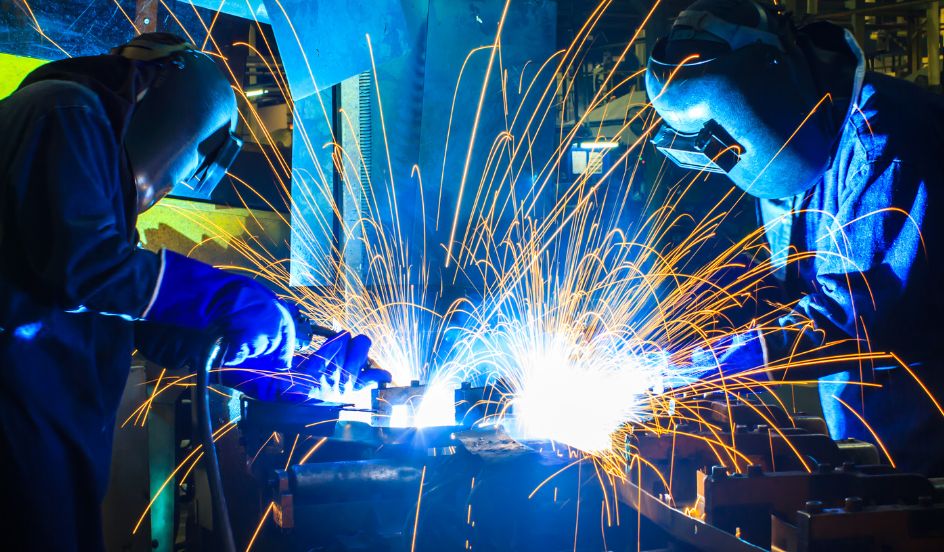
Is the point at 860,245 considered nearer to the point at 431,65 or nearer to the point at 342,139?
the point at 431,65

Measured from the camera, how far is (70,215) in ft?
4.54

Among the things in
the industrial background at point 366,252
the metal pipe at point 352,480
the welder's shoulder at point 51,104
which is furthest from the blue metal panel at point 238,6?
the metal pipe at point 352,480

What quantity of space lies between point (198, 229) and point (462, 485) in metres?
2.86

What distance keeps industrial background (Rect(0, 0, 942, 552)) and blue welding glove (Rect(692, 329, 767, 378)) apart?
0.16 metres

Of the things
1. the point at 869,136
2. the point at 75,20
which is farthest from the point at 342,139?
the point at 869,136

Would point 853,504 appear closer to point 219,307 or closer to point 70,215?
point 219,307

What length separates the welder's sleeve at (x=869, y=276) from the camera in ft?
6.82

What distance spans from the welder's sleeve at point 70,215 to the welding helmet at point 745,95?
1.71m

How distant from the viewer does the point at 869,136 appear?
2.18 meters

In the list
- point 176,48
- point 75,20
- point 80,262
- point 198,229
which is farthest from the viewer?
point 198,229

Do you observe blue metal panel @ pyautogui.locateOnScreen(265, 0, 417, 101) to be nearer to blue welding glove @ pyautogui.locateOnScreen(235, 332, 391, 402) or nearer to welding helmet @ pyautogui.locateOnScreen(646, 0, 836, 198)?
welding helmet @ pyautogui.locateOnScreen(646, 0, 836, 198)

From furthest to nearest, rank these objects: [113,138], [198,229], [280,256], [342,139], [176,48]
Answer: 1. [280,256]
2. [198,229]
3. [342,139]
4. [176,48]
5. [113,138]

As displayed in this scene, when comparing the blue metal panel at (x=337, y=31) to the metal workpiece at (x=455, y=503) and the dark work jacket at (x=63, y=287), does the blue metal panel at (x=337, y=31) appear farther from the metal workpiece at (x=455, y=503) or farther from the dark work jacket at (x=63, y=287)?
the metal workpiece at (x=455, y=503)

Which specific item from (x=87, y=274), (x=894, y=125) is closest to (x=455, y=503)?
(x=87, y=274)
